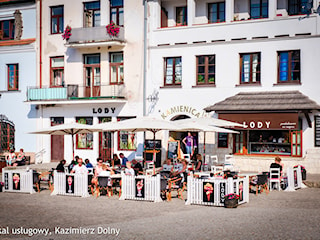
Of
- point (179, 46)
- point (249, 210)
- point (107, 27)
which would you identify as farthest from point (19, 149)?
point (249, 210)

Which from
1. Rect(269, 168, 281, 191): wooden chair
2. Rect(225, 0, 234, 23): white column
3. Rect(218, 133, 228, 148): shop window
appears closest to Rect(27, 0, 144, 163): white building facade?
Rect(218, 133, 228, 148): shop window

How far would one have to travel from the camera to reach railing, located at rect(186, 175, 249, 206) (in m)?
15.8

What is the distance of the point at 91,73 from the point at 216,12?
7901 millimetres

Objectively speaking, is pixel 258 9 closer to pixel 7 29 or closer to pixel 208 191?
pixel 208 191

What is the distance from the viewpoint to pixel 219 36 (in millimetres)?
27500

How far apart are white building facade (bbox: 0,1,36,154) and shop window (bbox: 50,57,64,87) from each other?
1.13 metres

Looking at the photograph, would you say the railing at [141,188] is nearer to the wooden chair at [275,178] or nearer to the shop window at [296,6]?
the wooden chair at [275,178]

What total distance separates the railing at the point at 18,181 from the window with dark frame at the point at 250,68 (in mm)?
12072

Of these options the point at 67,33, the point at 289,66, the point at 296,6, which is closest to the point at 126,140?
the point at 67,33

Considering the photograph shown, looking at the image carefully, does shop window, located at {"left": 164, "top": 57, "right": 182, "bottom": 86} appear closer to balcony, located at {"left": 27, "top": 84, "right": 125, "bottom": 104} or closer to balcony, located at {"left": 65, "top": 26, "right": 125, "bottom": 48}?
balcony, located at {"left": 27, "top": 84, "right": 125, "bottom": 104}

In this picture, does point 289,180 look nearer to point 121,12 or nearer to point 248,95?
point 248,95

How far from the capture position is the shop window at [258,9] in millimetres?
27188

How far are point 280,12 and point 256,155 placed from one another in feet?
22.9

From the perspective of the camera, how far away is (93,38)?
2998cm
